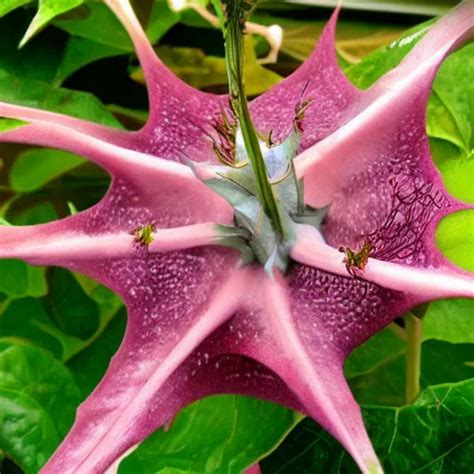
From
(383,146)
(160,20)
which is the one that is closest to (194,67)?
(160,20)

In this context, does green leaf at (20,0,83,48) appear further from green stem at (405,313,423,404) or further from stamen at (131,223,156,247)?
green stem at (405,313,423,404)

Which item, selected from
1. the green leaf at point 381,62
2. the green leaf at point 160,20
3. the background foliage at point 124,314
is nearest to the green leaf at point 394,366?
the background foliage at point 124,314

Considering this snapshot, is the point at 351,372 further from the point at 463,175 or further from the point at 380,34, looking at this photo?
the point at 380,34

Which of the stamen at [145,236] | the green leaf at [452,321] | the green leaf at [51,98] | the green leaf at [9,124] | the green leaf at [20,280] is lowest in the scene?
the green leaf at [452,321]

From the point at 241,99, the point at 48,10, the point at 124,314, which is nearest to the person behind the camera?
the point at 241,99

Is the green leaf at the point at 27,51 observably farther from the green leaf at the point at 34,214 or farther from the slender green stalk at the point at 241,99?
the slender green stalk at the point at 241,99

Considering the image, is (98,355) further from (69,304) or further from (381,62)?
(381,62)
